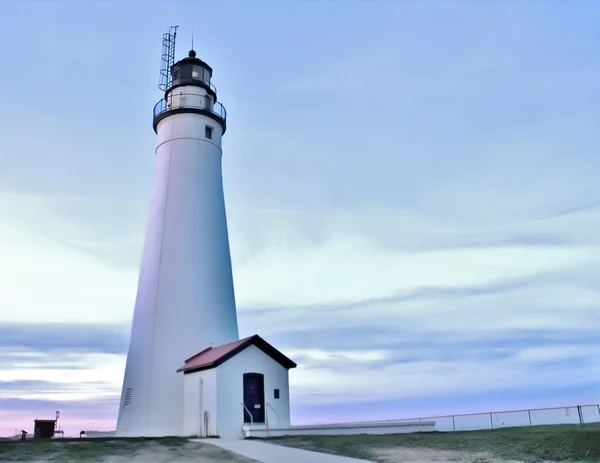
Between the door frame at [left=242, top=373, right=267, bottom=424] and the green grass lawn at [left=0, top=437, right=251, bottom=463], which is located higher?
the door frame at [left=242, top=373, right=267, bottom=424]

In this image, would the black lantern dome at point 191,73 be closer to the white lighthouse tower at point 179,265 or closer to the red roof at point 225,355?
the white lighthouse tower at point 179,265

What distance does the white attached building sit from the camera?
1756 cm

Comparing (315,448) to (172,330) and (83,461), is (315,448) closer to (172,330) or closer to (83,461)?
(83,461)

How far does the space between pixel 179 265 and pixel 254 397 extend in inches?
225

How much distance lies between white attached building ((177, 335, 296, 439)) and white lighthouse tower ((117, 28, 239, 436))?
2.93ft

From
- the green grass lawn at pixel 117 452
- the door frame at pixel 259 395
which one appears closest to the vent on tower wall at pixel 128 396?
the door frame at pixel 259 395

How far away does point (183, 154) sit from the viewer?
22266 millimetres

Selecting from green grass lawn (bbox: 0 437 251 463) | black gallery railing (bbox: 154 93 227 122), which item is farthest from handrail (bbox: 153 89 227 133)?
green grass lawn (bbox: 0 437 251 463)

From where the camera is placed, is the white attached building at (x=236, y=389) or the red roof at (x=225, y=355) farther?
the red roof at (x=225, y=355)

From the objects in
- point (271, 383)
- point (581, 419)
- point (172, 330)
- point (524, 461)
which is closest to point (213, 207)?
point (172, 330)

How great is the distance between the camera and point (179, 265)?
2083cm

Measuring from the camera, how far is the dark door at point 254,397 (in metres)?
18.4

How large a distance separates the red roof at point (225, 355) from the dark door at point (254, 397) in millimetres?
927

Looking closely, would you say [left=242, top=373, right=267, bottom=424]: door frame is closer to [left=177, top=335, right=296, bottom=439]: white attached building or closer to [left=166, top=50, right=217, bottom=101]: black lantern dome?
[left=177, top=335, right=296, bottom=439]: white attached building
